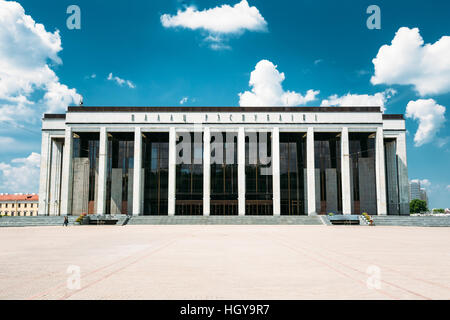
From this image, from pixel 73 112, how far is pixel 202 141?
20083 mm

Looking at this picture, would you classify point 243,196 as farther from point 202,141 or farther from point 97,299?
point 97,299

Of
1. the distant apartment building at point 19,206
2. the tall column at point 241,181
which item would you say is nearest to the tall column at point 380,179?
the tall column at point 241,181

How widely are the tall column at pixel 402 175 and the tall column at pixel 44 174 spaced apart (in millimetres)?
55994

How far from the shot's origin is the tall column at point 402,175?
5062 centimetres

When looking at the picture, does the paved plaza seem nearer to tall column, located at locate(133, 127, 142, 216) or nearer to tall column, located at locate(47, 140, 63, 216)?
tall column, located at locate(133, 127, 142, 216)

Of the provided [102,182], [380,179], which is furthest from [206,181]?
[380,179]

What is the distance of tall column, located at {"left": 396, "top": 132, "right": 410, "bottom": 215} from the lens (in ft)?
166

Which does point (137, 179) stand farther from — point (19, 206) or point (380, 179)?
point (19, 206)

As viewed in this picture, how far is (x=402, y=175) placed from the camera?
51.3 m

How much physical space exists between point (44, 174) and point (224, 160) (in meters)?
28.7

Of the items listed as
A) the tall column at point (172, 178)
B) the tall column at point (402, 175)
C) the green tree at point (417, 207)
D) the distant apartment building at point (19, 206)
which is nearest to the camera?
the tall column at point (172, 178)

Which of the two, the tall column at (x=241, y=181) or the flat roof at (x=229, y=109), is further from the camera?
the flat roof at (x=229, y=109)

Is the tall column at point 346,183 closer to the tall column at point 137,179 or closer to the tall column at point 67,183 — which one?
the tall column at point 137,179
